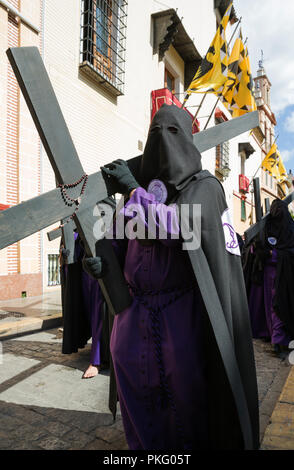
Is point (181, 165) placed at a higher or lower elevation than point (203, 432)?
higher

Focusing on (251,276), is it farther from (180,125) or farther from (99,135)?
(99,135)

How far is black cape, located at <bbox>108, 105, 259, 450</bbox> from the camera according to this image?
1.60 metres

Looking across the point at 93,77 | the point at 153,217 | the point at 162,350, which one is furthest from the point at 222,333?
the point at 93,77

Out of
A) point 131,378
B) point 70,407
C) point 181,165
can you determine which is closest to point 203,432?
point 131,378

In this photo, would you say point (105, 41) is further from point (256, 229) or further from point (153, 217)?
point (153, 217)

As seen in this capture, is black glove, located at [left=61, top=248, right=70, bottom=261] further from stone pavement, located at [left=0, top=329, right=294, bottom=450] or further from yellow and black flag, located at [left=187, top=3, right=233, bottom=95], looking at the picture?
yellow and black flag, located at [left=187, top=3, right=233, bottom=95]

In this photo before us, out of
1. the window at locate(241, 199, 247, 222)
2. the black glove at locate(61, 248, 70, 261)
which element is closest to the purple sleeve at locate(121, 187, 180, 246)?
the black glove at locate(61, 248, 70, 261)

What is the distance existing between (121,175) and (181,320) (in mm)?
783

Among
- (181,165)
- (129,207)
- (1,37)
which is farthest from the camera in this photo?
(1,37)

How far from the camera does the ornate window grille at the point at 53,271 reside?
27.0 feet

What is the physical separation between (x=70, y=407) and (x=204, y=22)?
1736 cm

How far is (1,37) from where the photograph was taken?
261 inches

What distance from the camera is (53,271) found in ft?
27.5

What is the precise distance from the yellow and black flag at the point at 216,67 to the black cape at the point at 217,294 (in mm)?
6318
